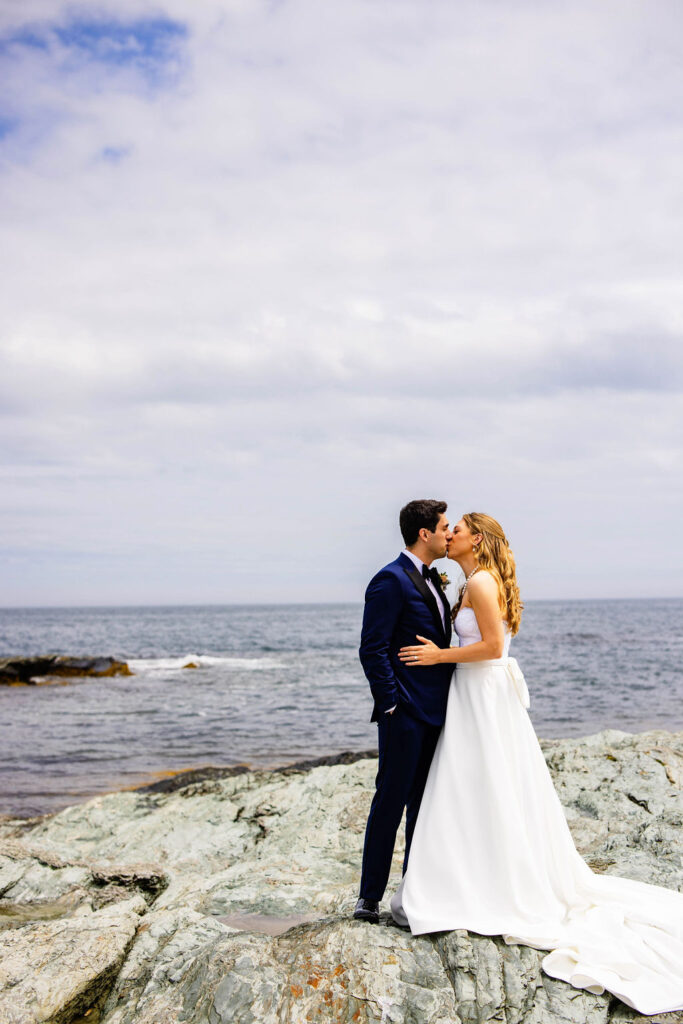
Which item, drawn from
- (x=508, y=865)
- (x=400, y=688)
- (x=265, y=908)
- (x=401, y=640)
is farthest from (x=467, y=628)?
(x=265, y=908)

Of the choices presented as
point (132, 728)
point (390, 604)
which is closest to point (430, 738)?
point (390, 604)

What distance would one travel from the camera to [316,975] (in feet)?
12.2

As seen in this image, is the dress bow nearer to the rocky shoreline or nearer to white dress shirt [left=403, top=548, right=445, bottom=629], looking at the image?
white dress shirt [left=403, top=548, right=445, bottom=629]

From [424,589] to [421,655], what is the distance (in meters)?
0.42

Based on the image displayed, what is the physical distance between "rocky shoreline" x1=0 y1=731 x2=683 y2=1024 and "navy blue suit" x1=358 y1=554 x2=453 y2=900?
1.61 ft

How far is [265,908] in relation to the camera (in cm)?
541

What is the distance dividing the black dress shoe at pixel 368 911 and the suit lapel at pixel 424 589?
1669 millimetres

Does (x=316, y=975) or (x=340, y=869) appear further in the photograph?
(x=340, y=869)

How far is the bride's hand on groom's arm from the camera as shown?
4.45 m

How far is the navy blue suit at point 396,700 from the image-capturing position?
441 centimetres

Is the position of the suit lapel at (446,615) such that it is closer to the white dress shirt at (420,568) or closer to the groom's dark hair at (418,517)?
the white dress shirt at (420,568)

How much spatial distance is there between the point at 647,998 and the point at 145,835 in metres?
5.96

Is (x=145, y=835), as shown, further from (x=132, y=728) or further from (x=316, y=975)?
(x=132, y=728)

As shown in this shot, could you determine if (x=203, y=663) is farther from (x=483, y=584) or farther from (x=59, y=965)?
(x=483, y=584)
